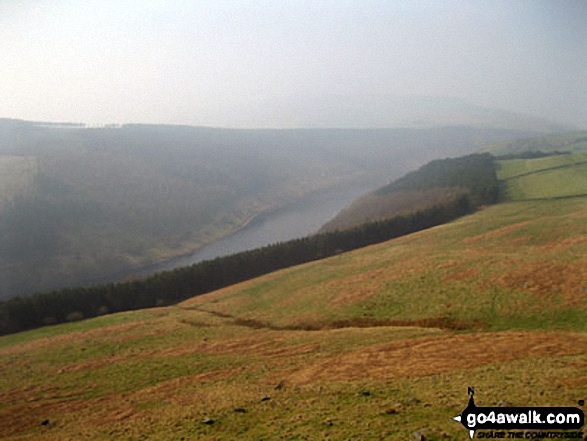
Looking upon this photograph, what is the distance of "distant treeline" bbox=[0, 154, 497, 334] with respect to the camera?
249 ft

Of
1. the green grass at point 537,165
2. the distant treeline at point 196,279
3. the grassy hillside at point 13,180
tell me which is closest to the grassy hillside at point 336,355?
the distant treeline at point 196,279

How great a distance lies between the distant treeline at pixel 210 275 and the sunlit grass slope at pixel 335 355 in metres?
19.7

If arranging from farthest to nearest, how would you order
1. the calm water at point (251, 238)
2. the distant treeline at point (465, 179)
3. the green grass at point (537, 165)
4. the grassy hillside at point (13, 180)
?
1. the grassy hillside at point (13, 180)
2. the calm water at point (251, 238)
3. the green grass at point (537, 165)
4. the distant treeline at point (465, 179)

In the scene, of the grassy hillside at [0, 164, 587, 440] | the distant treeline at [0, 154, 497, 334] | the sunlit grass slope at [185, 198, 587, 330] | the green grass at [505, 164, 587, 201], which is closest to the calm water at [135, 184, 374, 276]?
the distant treeline at [0, 154, 497, 334]

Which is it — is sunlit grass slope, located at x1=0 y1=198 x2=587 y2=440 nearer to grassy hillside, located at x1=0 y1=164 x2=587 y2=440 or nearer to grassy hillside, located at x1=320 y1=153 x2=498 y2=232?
grassy hillside, located at x1=0 y1=164 x2=587 y2=440

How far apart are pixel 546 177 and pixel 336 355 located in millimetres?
120480

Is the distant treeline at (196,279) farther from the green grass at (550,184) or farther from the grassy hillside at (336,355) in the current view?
the grassy hillside at (336,355)

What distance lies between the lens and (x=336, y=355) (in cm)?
3019

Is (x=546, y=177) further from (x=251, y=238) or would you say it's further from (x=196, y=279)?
(x=251, y=238)

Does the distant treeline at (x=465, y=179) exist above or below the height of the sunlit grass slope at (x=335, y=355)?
above

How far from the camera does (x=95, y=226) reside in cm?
17488

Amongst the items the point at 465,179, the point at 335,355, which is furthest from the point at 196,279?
the point at 465,179

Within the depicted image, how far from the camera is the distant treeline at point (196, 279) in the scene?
75.6m

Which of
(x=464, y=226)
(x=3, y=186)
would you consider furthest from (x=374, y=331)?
(x=3, y=186)
